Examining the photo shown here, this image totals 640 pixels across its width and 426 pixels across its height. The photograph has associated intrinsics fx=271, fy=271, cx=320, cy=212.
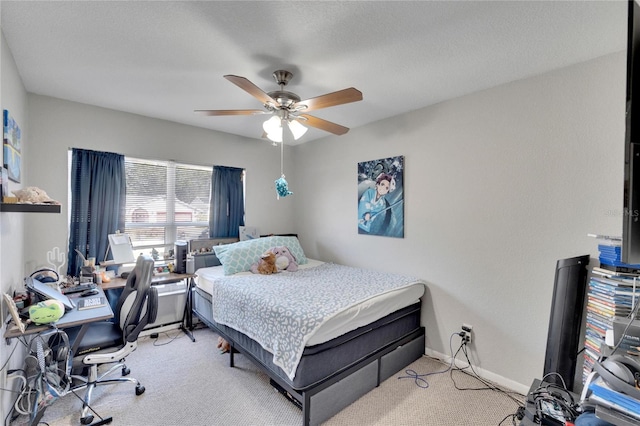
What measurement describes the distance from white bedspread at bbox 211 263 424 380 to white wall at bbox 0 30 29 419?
140 centimetres

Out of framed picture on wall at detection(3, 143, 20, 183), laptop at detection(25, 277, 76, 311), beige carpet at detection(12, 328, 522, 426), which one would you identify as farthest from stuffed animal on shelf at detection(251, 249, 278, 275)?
framed picture on wall at detection(3, 143, 20, 183)

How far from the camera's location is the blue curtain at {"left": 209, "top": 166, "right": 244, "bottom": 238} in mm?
3805

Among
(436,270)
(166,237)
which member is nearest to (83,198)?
(166,237)

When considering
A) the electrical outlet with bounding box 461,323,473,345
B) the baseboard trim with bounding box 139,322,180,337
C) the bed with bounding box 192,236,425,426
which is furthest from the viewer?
the baseboard trim with bounding box 139,322,180,337

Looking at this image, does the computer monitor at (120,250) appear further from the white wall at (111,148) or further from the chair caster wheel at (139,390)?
the chair caster wheel at (139,390)

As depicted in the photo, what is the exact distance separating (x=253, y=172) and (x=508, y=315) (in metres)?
3.58

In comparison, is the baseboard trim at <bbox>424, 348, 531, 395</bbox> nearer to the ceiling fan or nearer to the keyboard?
the ceiling fan

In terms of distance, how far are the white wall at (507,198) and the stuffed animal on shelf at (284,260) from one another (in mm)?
1106

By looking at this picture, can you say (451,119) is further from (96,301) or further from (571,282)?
(96,301)

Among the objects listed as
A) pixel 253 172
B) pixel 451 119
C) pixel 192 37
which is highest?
pixel 192 37

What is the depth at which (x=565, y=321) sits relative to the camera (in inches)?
71.9

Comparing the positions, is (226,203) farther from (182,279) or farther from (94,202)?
(94,202)

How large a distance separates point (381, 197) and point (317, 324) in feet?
6.22

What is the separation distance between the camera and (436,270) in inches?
111
